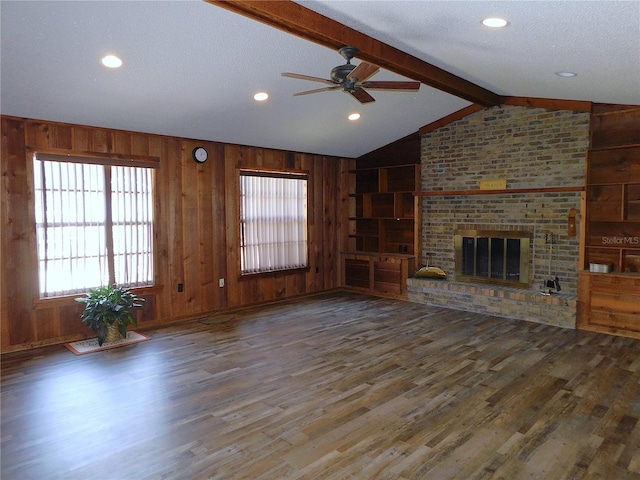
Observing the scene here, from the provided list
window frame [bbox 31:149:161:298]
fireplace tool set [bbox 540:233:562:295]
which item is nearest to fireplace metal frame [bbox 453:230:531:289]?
fireplace tool set [bbox 540:233:562:295]

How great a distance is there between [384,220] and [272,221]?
6.92 feet

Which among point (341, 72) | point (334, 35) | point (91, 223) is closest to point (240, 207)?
point (91, 223)

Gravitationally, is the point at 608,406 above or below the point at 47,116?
below

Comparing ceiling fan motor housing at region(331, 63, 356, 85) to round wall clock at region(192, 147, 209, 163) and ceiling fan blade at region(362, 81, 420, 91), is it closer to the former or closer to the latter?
ceiling fan blade at region(362, 81, 420, 91)

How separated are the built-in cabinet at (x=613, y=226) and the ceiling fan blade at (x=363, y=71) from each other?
369cm

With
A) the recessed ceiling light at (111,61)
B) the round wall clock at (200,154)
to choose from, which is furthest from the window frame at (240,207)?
the recessed ceiling light at (111,61)

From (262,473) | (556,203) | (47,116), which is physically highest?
(47,116)

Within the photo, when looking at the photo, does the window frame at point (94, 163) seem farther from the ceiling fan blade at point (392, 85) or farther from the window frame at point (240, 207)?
the ceiling fan blade at point (392, 85)

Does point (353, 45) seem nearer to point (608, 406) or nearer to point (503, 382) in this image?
point (503, 382)

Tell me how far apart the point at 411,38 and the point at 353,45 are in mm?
534

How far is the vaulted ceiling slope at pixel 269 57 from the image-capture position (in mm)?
3066

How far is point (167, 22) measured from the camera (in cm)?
327

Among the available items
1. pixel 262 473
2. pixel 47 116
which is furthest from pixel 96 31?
pixel 262 473

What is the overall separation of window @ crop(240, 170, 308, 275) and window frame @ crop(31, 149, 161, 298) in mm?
1348
